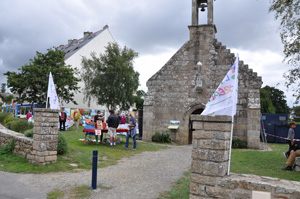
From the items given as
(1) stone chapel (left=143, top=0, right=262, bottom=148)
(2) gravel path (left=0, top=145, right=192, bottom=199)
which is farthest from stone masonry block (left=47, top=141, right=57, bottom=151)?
(1) stone chapel (left=143, top=0, right=262, bottom=148)

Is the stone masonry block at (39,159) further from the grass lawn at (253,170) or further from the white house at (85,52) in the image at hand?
the white house at (85,52)

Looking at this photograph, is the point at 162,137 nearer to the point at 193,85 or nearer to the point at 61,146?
the point at 193,85

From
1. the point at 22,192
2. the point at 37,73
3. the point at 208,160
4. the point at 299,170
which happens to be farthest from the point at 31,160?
the point at 37,73

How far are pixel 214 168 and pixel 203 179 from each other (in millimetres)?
280

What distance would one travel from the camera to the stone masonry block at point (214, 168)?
4.00 metres

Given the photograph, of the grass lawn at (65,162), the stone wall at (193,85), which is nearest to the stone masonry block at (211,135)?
the grass lawn at (65,162)

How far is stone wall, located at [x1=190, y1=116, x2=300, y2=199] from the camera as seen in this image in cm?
373

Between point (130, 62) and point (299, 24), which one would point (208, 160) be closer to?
point (299, 24)

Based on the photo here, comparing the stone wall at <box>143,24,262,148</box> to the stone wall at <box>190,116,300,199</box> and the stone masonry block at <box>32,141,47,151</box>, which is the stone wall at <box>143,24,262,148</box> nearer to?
the stone masonry block at <box>32,141,47,151</box>

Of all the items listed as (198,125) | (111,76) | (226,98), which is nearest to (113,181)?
(198,125)

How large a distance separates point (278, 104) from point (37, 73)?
49886 millimetres

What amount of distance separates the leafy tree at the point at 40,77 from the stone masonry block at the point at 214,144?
22368 millimetres

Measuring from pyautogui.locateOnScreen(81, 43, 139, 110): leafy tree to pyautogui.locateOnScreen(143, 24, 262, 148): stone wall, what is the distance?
405 inches

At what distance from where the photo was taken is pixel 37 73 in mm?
23953
